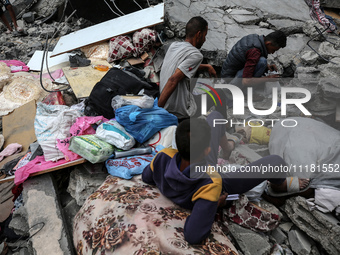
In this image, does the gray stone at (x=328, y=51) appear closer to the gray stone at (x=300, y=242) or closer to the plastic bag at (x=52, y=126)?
the gray stone at (x=300, y=242)

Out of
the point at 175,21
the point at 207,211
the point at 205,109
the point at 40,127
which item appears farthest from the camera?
the point at 175,21

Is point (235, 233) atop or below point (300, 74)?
below

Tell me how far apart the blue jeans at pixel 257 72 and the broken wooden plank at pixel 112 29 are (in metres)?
1.72

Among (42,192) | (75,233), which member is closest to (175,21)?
(42,192)

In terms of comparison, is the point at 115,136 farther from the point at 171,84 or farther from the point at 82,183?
the point at 171,84

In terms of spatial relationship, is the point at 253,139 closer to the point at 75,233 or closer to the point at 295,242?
the point at 295,242

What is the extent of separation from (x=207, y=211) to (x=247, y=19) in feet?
15.7

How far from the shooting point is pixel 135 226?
1.86 m

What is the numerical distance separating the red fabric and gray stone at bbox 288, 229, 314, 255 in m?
2.02

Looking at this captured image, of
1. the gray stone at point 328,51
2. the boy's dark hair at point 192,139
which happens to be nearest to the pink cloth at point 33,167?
the boy's dark hair at point 192,139

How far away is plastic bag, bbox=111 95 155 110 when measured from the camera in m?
2.96

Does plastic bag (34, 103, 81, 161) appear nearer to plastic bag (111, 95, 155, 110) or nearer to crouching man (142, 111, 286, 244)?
plastic bag (111, 95, 155, 110)

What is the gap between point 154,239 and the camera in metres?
1.77

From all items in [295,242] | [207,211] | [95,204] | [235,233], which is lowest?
[295,242]
